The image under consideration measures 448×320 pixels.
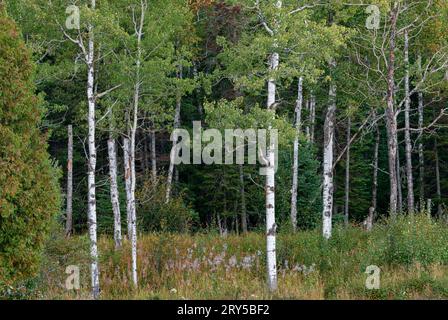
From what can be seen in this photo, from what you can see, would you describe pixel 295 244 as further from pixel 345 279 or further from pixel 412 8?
pixel 412 8

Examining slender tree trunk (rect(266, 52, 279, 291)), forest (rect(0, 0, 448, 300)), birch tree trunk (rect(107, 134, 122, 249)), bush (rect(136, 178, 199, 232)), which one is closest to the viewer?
forest (rect(0, 0, 448, 300))

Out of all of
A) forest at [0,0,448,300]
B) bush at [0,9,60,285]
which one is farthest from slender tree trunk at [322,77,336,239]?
bush at [0,9,60,285]

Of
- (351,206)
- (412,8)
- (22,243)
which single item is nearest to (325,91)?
(412,8)

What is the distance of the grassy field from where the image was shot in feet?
41.9

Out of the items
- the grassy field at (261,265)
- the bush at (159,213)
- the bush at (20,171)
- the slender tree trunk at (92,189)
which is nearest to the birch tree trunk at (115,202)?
the grassy field at (261,265)

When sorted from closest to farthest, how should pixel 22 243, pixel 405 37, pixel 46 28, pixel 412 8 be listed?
pixel 22 243
pixel 46 28
pixel 412 8
pixel 405 37

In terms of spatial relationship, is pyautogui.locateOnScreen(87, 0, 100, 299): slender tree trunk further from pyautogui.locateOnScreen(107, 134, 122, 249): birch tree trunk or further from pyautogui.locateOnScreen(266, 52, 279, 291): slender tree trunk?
pyautogui.locateOnScreen(266, 52, 279, 291): slender tree trunk

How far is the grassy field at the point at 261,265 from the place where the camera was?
12.8 m

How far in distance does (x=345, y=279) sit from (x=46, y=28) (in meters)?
9.96

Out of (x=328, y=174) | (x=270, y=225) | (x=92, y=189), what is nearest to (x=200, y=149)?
(x=270, y=225)

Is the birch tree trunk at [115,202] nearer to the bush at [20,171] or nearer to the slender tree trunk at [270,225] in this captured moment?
the bush at [20,171]

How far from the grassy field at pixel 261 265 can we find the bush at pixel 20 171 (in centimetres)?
148

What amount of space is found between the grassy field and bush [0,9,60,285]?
148 centimetres

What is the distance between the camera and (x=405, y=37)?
2108 cm
